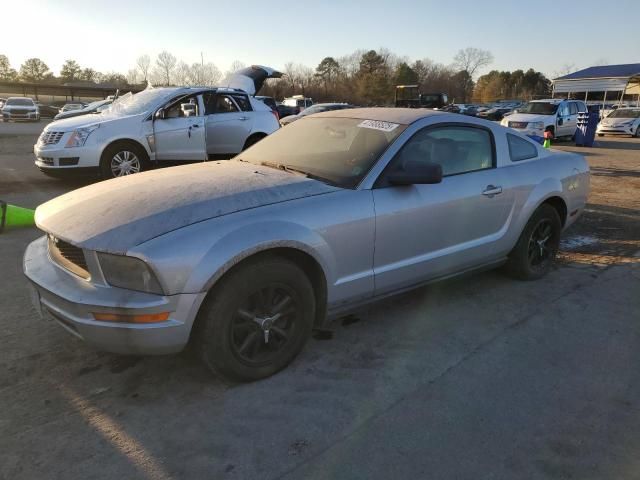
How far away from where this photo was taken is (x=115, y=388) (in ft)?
8.90

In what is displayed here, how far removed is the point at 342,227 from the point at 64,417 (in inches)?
69.8

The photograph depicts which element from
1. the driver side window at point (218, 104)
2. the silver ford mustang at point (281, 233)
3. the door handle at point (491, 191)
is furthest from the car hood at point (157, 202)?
the driver side window at point (218, 104)

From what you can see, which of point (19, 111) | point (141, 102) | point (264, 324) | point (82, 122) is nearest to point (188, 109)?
point (141, 102)

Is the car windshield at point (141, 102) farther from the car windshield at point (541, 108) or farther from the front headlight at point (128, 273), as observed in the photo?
the car windshield at point (541, 108)

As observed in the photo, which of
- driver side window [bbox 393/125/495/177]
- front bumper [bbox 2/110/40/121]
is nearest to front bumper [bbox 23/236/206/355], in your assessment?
driver side window [bbox 393/125/495/177]

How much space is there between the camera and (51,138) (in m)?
7.79

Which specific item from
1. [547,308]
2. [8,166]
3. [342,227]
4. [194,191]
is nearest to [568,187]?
[547,308]

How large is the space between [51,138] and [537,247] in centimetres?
728

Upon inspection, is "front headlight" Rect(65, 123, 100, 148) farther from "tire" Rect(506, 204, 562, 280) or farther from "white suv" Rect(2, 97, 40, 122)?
"white suv" Rect(2, 97, 40, 122)

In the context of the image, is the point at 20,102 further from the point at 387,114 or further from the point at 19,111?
the point at 387,114

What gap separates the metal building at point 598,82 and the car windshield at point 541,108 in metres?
49.6

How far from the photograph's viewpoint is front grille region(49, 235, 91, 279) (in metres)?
2.55

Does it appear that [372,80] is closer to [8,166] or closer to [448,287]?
[8,166]

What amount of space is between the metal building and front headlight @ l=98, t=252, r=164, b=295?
69.8 m
